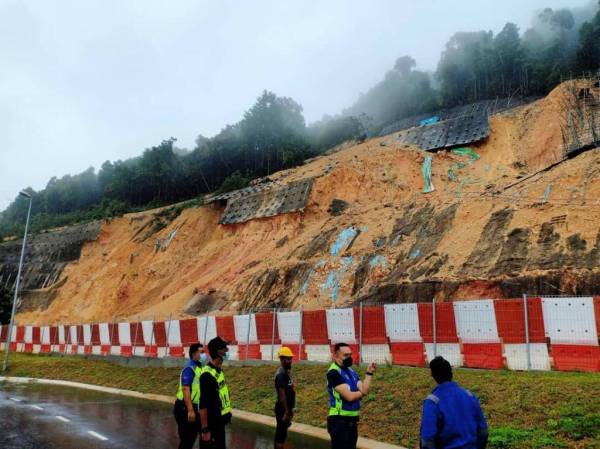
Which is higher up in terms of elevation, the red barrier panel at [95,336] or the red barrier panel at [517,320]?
the red barrier panel at [517,320]

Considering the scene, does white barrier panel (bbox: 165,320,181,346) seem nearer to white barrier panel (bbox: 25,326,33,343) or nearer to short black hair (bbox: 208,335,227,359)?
short black hair (bbox: 208,335,227,359)

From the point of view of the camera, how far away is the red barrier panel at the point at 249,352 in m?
17.3

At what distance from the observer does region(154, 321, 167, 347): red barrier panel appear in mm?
21547

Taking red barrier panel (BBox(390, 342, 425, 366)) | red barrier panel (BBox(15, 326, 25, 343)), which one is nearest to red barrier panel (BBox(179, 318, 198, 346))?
red barrier panel (BBox(390, 342, 425, 366))

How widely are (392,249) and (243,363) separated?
1144 cm

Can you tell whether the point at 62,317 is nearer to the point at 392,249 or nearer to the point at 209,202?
the point at 209,202

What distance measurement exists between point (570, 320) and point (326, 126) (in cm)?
7163

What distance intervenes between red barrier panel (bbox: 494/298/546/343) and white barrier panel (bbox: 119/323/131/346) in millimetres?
17241

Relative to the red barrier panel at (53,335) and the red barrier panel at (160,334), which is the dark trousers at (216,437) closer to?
the red barrier panel at (160,334)

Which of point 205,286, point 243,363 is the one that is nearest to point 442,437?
point 243,363

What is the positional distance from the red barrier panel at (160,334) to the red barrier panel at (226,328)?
3754mm

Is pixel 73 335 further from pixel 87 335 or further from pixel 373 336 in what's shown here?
pixel 373 336

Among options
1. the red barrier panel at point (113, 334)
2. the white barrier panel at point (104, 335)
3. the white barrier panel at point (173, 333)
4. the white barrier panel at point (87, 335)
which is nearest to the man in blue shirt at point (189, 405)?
the white barrier panel at point (173, 333)

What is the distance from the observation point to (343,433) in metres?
5.55
